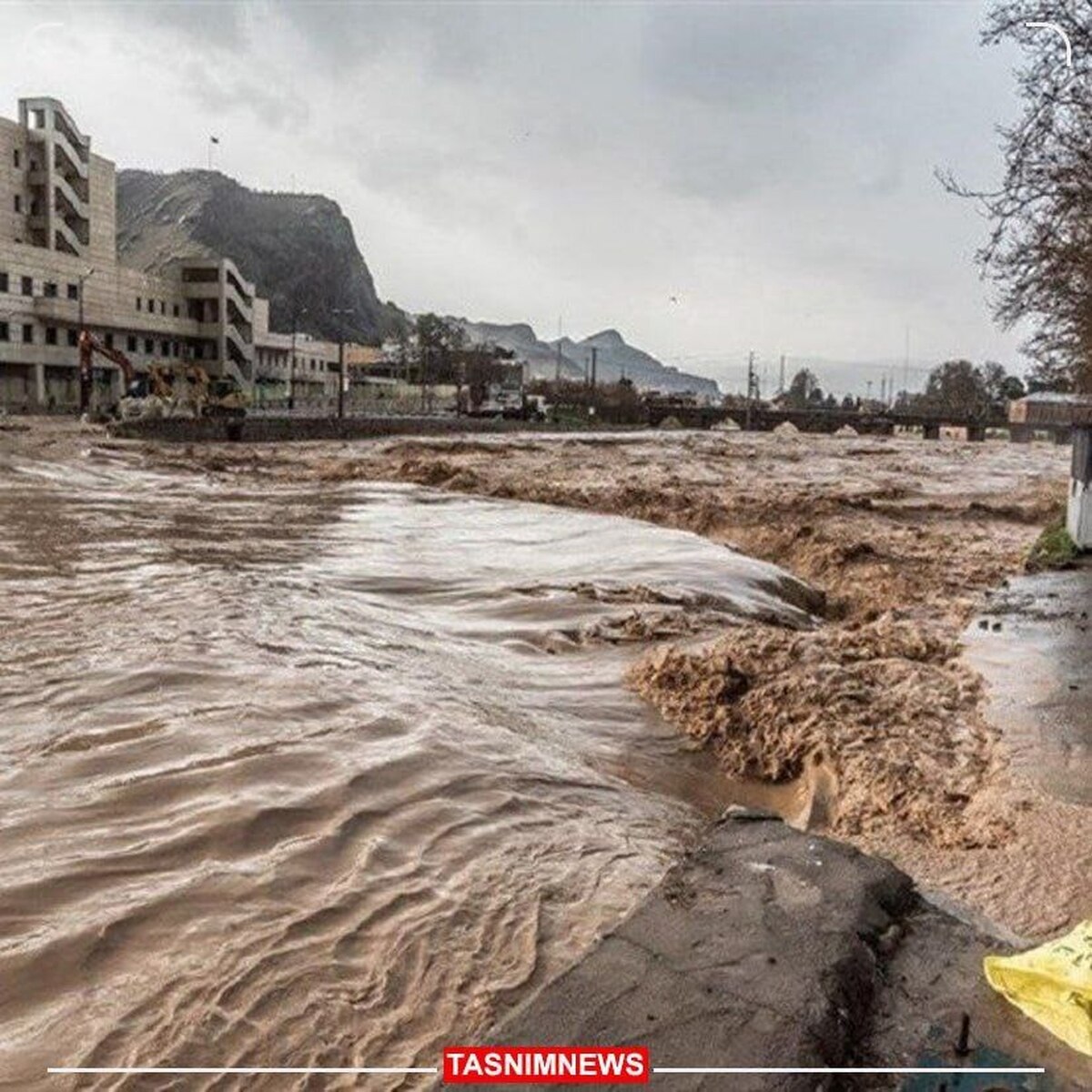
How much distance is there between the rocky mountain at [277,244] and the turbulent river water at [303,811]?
148 metres

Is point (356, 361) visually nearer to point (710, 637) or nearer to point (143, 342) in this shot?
point (143, 342)

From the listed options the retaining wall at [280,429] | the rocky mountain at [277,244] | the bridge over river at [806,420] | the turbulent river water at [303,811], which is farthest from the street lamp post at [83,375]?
the rocky mountain at [277,244]

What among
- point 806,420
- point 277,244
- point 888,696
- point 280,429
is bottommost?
point 888,696

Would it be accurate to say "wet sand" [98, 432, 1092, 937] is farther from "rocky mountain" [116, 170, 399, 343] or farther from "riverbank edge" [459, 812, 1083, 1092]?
"rocky mountain" [116, 170, 399, 343]

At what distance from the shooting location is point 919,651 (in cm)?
817

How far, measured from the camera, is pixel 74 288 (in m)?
63.4

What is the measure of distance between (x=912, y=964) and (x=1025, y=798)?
2109mm

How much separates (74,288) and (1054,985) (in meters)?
70.8

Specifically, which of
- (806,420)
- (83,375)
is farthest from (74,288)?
(806,420)

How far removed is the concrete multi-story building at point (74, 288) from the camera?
5831cm

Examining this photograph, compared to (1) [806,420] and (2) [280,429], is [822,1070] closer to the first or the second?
(2) [280,429]

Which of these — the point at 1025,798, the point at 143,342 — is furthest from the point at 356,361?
the point at 1025,798

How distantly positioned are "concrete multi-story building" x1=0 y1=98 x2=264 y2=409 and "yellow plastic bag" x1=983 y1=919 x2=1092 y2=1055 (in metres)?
58.5

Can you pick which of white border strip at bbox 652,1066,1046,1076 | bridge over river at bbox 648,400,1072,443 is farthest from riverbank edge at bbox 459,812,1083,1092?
bridge over river at bbox 648,400,1072,443
